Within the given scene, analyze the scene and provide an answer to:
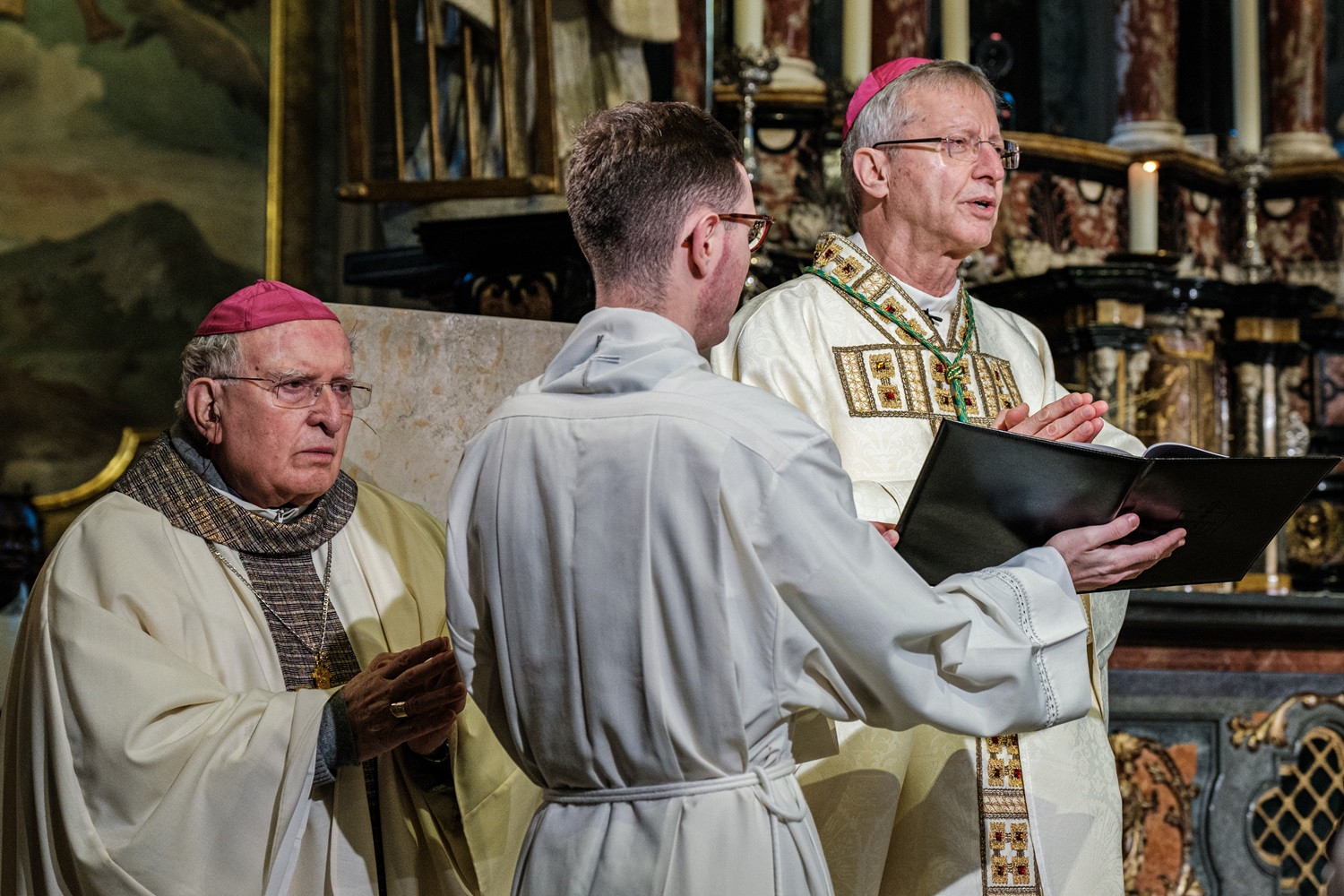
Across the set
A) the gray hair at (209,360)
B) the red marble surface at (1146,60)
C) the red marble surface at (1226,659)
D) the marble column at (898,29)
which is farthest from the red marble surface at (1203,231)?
the gray hair at (209,360)

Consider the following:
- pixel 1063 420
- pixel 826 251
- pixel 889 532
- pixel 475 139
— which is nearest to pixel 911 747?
pixel 889 532

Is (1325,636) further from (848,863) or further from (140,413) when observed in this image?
(140,413)

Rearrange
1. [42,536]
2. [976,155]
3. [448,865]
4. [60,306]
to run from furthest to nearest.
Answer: [60,306], [42,536], [976,155], [448,865]

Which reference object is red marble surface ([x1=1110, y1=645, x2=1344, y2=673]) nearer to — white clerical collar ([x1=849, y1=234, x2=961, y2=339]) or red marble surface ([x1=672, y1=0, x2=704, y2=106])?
white clerical collar ([x1=849, y1=234, x2=961, y2=339])

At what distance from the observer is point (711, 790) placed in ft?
6.43

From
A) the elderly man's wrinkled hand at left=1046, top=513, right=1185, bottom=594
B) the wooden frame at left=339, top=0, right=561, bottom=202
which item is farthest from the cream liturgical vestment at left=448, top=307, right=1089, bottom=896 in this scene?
the wooden frame at left=339, top=0, right=561, bottom=202

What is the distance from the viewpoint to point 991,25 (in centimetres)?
975

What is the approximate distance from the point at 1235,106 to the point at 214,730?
7.47 meters

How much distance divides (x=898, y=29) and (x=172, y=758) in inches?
235

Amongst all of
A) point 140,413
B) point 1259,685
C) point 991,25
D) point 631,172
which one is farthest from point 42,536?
point 991,25

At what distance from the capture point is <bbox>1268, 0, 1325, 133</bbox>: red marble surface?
341 inches

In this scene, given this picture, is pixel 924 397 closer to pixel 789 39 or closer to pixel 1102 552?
pixel 1102 552

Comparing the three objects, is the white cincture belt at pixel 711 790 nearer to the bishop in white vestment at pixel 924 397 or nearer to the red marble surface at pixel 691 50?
the bishop in white vestment at pixel 924 397

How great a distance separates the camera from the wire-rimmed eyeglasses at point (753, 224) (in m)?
2.07
